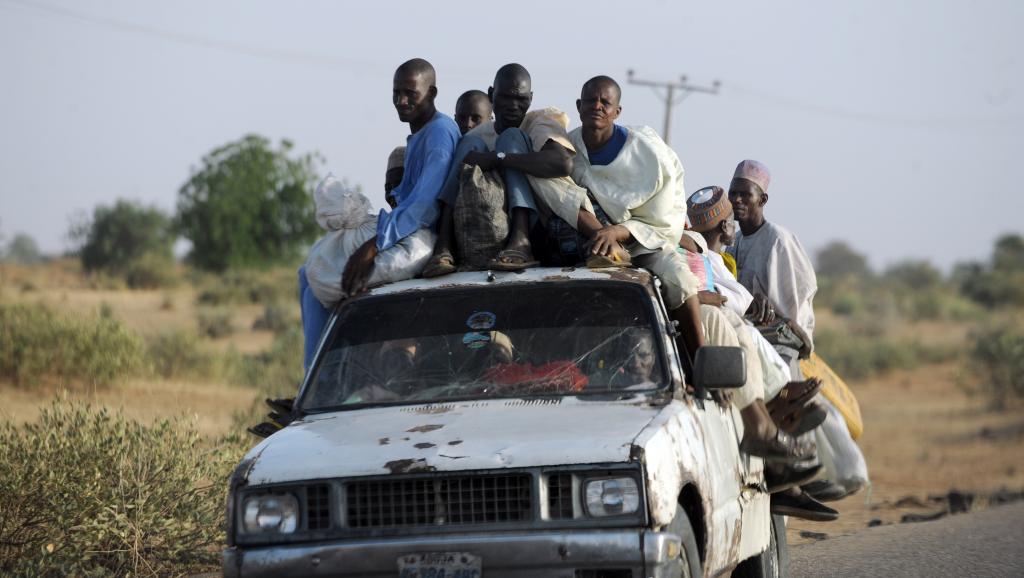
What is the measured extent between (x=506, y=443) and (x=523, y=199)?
1957 millimetres

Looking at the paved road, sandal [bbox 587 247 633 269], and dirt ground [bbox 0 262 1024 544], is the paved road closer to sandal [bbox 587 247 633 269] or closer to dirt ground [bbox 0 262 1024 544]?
dirt ground [bbox 0 262 1024 544]

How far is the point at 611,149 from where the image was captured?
24.2 feet

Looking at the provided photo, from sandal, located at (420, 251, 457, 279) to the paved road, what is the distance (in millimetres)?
3543

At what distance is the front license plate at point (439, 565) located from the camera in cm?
518

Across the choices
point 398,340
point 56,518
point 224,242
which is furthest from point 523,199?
point 224,242

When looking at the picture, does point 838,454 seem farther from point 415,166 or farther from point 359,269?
point 359,269

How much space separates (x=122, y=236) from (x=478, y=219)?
A: 51479 millimetres

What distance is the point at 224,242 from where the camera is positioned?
45562 mm

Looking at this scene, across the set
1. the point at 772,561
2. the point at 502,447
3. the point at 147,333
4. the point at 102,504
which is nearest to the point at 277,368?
the point at 147,333

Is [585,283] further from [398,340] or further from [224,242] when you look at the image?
[224,242]

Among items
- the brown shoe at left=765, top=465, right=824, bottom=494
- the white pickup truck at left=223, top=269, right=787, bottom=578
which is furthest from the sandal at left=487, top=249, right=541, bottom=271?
the brown shoe at left=765, top=465, right=824, bottom=494

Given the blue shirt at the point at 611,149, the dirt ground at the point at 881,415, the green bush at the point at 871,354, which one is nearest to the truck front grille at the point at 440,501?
the blue shirt at the point at 611,149

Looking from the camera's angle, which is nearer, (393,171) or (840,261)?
(393,171)

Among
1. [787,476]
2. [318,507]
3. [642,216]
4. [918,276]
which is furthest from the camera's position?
[918,276]
